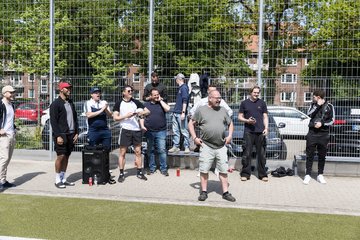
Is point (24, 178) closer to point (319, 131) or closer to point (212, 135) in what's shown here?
point (212, 135)

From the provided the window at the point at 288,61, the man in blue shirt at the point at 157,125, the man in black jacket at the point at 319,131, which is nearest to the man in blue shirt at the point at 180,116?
the man in blue shirt at the point at 157,125

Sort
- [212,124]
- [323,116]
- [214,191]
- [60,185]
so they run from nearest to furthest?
[212,124] → [214,191] → [60,185] → [323,116]

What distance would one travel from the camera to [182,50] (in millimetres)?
10734

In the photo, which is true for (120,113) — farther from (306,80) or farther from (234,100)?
(306,80)

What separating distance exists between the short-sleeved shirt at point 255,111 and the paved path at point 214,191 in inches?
44.3

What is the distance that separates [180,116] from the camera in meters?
10.1

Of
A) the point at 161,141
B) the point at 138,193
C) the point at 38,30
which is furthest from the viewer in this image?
the point at 38,30

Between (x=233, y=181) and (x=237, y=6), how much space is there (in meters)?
4.75

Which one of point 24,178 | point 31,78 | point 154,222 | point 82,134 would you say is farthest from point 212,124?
point 31,78

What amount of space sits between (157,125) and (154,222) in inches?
137

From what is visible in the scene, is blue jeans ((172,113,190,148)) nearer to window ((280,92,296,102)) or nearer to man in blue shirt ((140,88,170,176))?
man in blue shirt ((140,88,170,176))

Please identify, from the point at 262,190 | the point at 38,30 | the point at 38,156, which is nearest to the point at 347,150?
the point at 262,190

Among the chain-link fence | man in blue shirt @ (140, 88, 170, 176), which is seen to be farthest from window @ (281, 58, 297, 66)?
man in blue shirt @ (140, 88, 170, 176)

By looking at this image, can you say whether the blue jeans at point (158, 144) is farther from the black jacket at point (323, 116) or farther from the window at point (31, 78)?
the window at point (31, 78)
